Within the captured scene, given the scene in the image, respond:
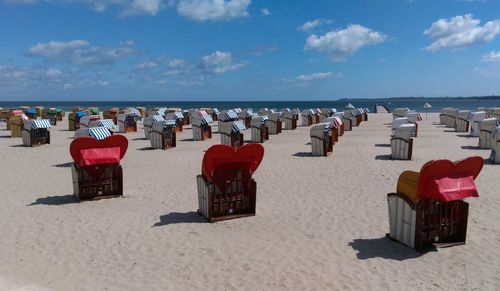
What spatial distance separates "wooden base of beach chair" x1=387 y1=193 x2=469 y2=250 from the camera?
6.03m

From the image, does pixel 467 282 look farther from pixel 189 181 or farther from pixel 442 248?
pixel 189 181

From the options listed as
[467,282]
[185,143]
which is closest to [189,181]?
[467,282]

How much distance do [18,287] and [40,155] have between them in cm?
1205

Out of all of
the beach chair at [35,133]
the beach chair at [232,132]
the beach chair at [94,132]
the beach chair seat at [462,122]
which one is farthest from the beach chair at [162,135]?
the beach chair seat at [462,122]

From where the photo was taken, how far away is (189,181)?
1102 cm

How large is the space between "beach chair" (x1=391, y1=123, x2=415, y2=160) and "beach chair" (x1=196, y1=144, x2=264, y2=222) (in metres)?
7.79

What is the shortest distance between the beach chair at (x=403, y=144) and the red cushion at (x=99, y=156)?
8.82 metres

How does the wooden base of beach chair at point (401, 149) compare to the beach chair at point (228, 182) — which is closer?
the beach chair at point (228, 182)

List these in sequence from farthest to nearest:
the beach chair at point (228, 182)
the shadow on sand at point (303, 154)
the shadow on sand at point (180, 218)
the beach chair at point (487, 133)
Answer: the beach chair at point (487, 133), the shadow on sand at point (303, 154), the shadow on sand at point (180, 218), the beach chair at point (228, 182)

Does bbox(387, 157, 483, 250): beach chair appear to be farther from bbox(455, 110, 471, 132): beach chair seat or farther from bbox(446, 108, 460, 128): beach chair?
bbox(446, 108, 460, 128): beach chair

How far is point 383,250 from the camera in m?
6.11

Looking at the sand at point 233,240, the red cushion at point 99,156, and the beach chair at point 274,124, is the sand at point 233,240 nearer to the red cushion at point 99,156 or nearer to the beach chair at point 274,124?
the red cushion at point 99,156

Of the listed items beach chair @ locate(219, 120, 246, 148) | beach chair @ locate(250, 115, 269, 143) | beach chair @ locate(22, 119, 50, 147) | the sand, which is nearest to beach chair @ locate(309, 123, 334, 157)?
the sand

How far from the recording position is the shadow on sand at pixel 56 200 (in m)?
8.93
